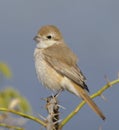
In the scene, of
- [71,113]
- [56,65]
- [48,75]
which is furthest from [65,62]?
[71,113]

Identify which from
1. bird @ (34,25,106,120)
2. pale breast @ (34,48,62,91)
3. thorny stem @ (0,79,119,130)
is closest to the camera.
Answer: thorny stem @ (0,79,119,130)

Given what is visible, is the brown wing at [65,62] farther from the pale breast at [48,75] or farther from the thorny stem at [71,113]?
the thorny stem at [71,113]

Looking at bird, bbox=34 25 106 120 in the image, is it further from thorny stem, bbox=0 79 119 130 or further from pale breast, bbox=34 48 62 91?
thorny stem, bbox=0 79 119 130

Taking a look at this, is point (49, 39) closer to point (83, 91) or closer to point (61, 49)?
point (61, 49)

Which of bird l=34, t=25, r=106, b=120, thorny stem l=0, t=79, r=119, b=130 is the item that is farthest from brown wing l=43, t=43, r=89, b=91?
thorny stem l=0, t=79, r=119, b=130

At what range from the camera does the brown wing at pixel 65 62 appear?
14.0 feet

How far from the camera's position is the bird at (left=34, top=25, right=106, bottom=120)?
425 cm

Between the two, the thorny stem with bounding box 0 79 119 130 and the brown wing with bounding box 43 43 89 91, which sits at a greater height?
the thorny stem with bounding box 0 79 119 130

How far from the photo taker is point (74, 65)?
4523 millimetres

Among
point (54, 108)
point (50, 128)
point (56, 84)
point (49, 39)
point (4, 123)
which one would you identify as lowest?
point (56, 84)

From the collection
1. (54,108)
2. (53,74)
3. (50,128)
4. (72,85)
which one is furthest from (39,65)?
(50,128)

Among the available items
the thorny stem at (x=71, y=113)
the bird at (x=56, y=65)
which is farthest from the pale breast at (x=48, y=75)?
the thorny stem at (x=71, y=113)

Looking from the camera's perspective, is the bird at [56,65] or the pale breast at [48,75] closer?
the bird at [56,65]

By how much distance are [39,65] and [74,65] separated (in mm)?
462
